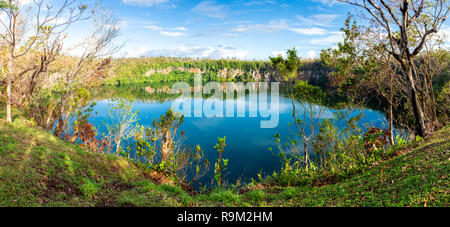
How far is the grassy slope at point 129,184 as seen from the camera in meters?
4.30

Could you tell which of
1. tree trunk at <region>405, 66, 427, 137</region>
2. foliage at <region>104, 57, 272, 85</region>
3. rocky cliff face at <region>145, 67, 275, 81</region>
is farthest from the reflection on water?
foliage at <region>104, 57, 272, 85</region>

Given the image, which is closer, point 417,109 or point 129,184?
point 129,184

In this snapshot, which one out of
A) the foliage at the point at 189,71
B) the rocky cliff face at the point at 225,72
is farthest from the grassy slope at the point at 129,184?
the rocky cliff face at the point at 225,72

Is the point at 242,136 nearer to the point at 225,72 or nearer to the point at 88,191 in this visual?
the point at 88,191

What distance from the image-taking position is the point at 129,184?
6.57m

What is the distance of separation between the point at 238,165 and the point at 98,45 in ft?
33.1

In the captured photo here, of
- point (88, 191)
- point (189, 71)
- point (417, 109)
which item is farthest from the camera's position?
point (189, 71)

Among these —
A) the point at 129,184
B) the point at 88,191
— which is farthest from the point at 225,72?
the point at 88,191

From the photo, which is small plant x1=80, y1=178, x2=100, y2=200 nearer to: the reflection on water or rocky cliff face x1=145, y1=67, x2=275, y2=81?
the reflection on water

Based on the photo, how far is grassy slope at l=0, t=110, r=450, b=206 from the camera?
169 inches

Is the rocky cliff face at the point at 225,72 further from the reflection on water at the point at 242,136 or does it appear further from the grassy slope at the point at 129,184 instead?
the grassy slope at the point at 129,184

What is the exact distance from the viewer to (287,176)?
7629mm
